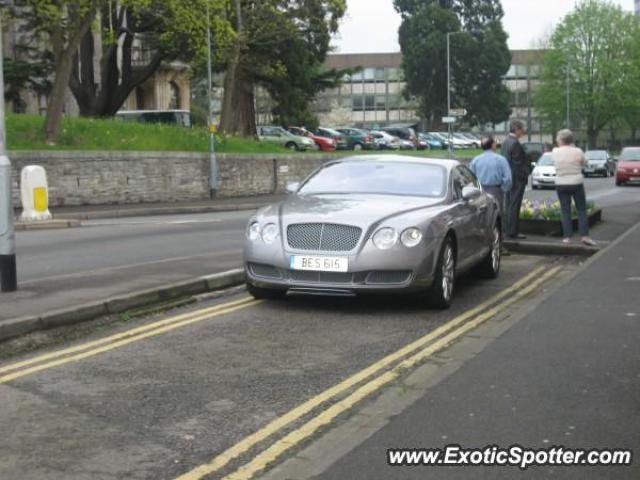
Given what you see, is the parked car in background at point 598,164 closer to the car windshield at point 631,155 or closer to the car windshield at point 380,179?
the car windshield at point 631,155

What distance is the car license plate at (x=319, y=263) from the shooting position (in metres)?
Result: 8.58

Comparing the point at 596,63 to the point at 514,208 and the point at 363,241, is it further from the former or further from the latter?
the point at 363,241

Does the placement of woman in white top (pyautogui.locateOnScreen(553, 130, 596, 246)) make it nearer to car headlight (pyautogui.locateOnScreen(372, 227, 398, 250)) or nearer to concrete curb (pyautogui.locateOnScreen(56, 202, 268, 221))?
car headlight (pyautogui.locateOnScreen(372, 227, 398, 250))

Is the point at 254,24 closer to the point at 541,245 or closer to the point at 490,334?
the point at 541,245

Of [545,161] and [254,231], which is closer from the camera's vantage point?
[254,231]

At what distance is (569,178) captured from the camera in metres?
13.9

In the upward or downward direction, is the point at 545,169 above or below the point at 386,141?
below

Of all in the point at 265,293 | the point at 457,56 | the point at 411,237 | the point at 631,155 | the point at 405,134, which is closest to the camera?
the point at 411,237

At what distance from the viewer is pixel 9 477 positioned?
175 inches

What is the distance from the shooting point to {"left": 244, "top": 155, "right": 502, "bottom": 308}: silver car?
8.60 meters

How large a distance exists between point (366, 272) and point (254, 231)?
1231 millimetres

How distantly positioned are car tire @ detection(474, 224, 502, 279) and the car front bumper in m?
2.54

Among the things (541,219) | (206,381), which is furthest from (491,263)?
(206,381)

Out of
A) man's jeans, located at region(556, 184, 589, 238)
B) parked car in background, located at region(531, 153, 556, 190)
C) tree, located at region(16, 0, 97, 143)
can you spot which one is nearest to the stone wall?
tree, located at region(16, 0, 97, 143)
